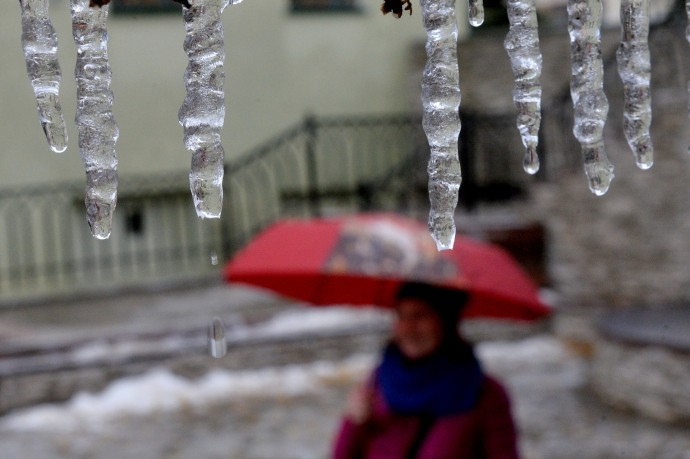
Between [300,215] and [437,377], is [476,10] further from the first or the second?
[300,215]

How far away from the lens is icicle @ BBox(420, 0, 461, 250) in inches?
54.3

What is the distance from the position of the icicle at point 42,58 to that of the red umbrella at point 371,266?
1.92m

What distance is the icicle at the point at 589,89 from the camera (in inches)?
59.3

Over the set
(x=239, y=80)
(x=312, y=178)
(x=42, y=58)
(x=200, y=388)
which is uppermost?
(x=239, y=80)

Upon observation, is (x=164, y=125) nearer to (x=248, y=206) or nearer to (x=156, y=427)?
(x=248, y=206)

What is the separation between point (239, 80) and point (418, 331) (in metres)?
8.39

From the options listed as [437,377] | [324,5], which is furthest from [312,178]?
[437,377]

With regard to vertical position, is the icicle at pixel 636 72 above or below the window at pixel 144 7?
below

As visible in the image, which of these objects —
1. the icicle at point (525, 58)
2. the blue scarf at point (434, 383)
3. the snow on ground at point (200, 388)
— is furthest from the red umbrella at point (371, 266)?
the snow on ground at point (200, 388)

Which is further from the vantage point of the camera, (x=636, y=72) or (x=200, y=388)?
(x=200, y=388)

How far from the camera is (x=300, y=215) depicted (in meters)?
11.2

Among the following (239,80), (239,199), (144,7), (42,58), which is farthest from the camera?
(239,199)

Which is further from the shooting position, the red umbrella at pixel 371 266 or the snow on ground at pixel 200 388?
the snow on ground at pixel 200 388

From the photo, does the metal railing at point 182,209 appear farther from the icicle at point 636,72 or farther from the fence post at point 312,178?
the icicle at point 636,72
